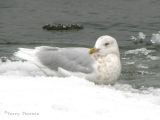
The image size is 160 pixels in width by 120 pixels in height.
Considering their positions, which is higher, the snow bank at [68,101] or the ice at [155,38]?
the ice at [155,38]

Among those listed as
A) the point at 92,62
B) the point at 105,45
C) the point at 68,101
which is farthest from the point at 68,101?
the point at 105,45

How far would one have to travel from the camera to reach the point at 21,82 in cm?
670

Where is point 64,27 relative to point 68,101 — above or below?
above

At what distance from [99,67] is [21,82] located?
1.39 metres

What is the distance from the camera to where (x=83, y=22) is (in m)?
12.8

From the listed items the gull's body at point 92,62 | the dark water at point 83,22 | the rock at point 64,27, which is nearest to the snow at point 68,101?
the gull's body at point 92,62

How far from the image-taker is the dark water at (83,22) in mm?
11102

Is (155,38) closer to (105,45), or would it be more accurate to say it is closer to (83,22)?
(83,22)

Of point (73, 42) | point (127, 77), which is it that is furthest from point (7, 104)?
point (73, 42)

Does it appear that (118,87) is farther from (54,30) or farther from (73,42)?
(54,30)

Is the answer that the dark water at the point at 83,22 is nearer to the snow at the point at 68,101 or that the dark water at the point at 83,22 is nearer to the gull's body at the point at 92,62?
the gull's body at the point at 92,62

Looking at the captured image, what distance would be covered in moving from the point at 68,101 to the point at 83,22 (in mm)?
7051

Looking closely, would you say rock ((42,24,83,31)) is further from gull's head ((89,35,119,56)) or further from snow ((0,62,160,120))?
snow ((0,62,160,120))

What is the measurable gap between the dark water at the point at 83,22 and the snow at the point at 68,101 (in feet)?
9.23
